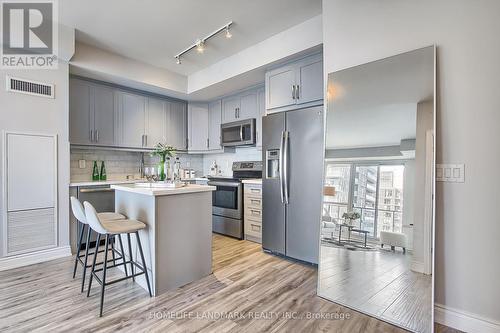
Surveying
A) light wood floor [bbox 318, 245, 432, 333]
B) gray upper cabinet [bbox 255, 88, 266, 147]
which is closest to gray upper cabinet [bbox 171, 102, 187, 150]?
gray upper cabinet [bbox 255, 88, 266, 147]

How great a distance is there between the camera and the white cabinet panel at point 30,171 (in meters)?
2.72

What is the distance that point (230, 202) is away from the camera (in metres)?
3.87

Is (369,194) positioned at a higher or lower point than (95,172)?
lower

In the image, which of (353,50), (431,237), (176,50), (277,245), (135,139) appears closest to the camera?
(431,237)

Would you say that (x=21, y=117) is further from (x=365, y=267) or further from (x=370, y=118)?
(x=365, y=267)

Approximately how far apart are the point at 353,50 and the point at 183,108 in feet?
11.3

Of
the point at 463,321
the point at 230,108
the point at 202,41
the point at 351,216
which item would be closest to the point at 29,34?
the point at 202,41

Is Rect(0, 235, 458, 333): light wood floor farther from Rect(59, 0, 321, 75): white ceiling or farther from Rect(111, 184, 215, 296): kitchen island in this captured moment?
Rect(59, 0, 321, 75): white ceiling

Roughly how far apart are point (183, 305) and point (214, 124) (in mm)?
3331

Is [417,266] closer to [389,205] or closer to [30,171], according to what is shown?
[389,205]

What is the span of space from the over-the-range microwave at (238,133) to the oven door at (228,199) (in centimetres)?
72

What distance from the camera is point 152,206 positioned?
2129mm

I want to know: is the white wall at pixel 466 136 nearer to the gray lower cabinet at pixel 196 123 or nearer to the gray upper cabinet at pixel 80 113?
the gray lower cabinet at pixel 196 123

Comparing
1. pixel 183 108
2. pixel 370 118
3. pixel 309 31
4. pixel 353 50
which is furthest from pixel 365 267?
pixel 183 108
